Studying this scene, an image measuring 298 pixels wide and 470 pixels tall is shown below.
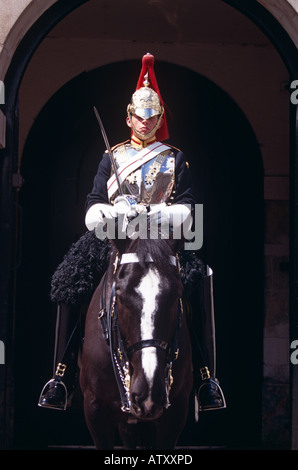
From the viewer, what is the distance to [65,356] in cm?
484

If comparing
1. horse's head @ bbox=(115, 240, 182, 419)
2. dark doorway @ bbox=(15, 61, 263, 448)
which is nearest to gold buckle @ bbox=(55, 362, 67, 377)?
horse's head @ bbox=(115, 240, 182, 419)

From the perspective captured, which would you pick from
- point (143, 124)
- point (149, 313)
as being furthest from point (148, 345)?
point (143, 124)

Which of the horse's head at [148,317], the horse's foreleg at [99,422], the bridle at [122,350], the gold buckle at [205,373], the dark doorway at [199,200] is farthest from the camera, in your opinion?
the dark doorway at [199,200]

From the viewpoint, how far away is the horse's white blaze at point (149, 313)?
12.9 feet

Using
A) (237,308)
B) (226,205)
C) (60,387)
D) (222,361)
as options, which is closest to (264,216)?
(226,205)

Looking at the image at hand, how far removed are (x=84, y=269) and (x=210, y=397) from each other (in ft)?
3.66

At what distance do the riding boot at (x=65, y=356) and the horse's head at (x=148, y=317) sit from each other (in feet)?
2.36

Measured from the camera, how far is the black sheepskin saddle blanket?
474 centimetres

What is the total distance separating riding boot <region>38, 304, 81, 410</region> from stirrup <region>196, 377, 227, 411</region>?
0.82 metres

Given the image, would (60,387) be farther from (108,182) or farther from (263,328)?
(263,328)

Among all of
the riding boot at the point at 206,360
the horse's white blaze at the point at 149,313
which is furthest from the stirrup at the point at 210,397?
the horse's white blaze at the point at 149,313

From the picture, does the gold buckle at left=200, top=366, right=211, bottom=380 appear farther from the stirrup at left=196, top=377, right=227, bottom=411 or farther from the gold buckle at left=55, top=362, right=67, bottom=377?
the gold buckle at left=55, top=362, right=67, bottom=377

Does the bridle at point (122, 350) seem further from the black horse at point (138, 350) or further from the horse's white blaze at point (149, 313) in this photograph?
the horse's white blaze at point (149, 313)

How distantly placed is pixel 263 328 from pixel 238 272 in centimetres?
53
